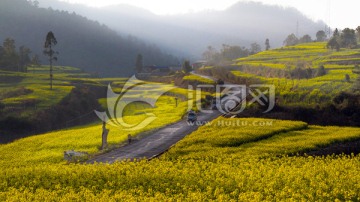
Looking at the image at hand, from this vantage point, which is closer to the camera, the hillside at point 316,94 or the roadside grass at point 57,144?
the roadside grass at point 57,144

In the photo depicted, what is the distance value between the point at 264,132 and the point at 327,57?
7455 centimetres

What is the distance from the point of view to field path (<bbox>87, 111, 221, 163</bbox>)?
34750mm

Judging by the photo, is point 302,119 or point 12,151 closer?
point 12,151

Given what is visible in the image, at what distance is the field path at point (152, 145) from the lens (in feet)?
114

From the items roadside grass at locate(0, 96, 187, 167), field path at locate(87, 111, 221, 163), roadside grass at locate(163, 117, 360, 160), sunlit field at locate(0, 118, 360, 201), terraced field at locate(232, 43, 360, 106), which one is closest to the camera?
sunlit field at locate(0, 118, 360, 201)

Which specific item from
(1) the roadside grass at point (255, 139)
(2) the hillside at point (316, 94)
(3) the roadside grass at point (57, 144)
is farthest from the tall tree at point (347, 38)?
(1) the roadside grass at point (255, 139)

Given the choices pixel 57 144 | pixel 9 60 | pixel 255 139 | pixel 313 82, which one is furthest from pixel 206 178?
pixel 9 60

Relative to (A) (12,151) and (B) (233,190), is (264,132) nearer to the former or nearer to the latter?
(B) (233,190)

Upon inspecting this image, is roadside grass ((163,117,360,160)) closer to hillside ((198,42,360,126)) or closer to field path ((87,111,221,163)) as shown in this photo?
field path ((87,111,221,163))

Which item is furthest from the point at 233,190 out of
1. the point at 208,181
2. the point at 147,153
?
the point at 147,153

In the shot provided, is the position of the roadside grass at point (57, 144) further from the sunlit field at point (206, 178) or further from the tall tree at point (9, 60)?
the tall tree at point (9, 60)

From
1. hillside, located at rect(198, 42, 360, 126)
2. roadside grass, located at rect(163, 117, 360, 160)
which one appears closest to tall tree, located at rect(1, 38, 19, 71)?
hillside, located at rect(198, 42, 360, 126)

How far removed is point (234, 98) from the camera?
6981 cm

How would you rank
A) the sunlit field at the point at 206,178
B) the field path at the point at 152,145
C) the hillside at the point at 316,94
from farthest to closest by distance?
the hillside at the point at 316,94
the field path at the point at 152,145
the sunlit field at the point at 206,178
